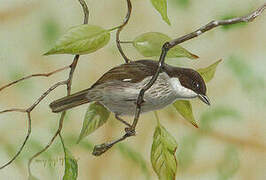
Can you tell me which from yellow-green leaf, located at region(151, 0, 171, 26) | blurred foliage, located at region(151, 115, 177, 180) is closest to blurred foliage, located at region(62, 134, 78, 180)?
blurred foliage, located at region(151, 115, 177, 180)

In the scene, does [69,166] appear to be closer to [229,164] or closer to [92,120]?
[92,120]

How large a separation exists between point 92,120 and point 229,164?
19cm

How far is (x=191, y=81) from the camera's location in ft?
2.37

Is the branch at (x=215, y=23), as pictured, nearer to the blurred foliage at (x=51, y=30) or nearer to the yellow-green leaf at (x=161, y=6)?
the yellow-green leaf at (x=161, y=6)

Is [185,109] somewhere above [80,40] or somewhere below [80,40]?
below

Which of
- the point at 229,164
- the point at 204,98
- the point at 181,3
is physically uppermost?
the point at 181,3

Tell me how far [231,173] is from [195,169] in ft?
0.16

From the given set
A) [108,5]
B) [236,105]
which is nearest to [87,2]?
[108,5]

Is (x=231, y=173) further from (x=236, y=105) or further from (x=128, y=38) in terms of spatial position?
(x=128, y=38)

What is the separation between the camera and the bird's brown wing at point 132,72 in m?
0.73

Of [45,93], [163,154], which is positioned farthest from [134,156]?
[45,93]

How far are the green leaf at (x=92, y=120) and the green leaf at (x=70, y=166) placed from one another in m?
0.03

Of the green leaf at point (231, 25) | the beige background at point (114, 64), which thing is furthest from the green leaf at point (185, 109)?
the green leaf at point (231, 25)

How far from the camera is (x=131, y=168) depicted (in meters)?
0.77
